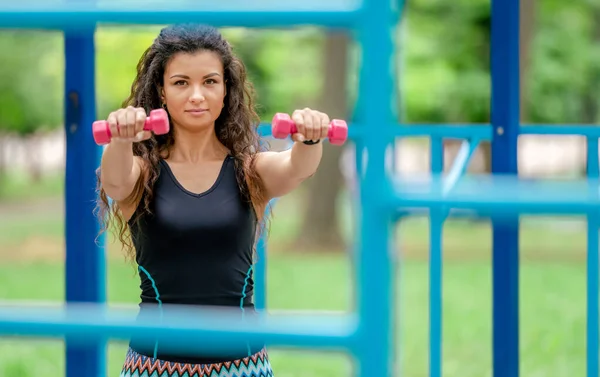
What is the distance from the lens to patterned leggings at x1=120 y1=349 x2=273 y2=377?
2.06 m

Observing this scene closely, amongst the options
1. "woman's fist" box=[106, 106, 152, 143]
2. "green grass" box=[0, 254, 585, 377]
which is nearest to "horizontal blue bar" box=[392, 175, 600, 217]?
"woman's fist" box=[106, 106, 152, 143]

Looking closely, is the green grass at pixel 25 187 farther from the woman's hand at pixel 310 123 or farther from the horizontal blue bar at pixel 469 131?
the woman's hand at pixel 310 123

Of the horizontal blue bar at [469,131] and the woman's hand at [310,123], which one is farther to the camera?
the horizontal blue bar at [469,131]

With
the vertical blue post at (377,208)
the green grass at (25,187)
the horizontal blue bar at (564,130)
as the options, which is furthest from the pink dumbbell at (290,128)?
the green grass at (25,187)

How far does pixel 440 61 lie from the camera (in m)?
16.2

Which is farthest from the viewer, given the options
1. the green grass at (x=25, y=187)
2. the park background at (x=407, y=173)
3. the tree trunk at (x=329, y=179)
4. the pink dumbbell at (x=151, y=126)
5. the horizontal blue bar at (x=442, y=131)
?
the green grass at (x=25, y=187)

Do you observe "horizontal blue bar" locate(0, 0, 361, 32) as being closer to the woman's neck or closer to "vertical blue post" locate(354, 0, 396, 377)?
"vertical blue post" locate(354, 0, 396, 377)

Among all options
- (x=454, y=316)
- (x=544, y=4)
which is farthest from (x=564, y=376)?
(x=544, y=4)

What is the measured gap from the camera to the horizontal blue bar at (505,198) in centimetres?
124

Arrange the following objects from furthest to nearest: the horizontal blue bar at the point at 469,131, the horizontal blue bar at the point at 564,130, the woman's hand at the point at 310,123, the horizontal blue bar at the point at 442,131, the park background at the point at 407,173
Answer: the park background at the point at 407,173
the horizontal blue bar at the point at 564,130
the horizontal blue bar at the point at 469,131
the horizontal blue bar at the point at 442,131
the woman's hand at the point at 310,123

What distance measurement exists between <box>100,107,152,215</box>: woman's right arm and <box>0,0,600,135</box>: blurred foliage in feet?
41.9

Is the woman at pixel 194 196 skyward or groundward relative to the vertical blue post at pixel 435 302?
skyward

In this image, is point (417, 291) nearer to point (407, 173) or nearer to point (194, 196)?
point (407, 173)

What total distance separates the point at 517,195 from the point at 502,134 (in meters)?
1.36
